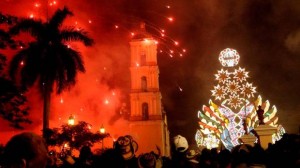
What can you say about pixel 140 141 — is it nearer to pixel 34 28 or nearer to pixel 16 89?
pixel 34 28

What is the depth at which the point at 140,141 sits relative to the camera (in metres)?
46.2

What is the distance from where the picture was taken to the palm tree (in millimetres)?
19594

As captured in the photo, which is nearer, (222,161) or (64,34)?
(222,161)

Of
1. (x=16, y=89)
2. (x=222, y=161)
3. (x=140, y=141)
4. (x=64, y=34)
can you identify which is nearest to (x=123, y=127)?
(x=140, y=141)

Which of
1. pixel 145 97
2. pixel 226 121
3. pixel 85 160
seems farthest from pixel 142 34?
pixel 85 160

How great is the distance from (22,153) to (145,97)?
4568 cm

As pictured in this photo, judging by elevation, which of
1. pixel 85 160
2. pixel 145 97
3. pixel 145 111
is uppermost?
pixel 145 97

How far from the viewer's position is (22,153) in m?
2.69

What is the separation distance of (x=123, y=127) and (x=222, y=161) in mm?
46888

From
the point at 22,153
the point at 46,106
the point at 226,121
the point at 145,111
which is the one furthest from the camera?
the point at 226,121

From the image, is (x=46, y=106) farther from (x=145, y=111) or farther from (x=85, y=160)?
(x=145, y=111)

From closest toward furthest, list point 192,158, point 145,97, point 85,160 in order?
1. point 192,158
2. point 85,160
3. point 145,97

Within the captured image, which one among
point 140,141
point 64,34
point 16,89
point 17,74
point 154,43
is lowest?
point 140,141

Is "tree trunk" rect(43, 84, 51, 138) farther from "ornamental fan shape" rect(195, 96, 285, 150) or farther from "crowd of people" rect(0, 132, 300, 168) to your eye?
"ornamental fan shape" rect(195, 96, 285, 150)
